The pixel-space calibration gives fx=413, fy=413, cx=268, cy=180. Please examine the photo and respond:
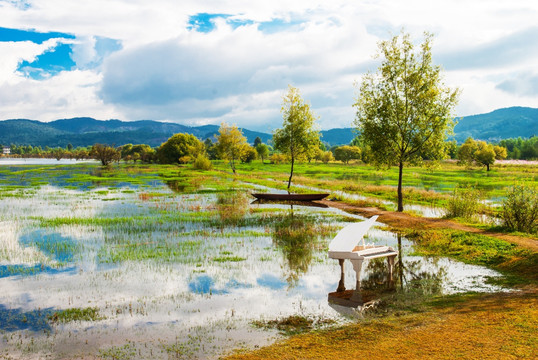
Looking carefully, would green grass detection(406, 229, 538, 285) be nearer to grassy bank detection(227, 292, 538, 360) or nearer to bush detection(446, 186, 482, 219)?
grassy bank detection(227, 292, 538, 360)

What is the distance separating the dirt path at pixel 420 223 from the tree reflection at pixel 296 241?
17.0 feet

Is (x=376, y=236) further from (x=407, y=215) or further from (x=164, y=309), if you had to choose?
(x=164, y=309)

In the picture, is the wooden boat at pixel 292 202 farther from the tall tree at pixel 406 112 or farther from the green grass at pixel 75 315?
the green grass at pixel 75 315

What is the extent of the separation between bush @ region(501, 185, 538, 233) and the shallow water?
676 cm

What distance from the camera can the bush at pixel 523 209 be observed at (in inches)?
914

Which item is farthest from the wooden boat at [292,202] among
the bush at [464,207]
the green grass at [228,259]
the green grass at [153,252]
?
the green grass at [228,259]

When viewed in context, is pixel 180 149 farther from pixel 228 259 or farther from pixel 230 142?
pixel 228 259

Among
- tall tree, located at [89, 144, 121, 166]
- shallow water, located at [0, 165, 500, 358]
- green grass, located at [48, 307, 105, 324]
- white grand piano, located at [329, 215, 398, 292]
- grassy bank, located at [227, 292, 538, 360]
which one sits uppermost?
tall tree, located at [89, 144, 121, 166]

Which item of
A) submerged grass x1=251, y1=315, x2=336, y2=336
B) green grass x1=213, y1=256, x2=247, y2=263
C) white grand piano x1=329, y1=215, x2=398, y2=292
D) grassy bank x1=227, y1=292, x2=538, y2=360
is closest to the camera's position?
grassy bank x1=227, y1=292, x2=538, y2=360

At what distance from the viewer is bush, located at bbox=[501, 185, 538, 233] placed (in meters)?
23.2

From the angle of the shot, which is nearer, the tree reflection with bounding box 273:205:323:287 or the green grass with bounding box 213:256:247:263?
the tree reflection with bounding box 273:205:323:287

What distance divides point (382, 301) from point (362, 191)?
128 ft

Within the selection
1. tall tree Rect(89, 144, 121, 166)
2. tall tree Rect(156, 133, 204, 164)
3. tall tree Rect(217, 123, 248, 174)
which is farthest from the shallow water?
tall tree Rect(156, 133, 204, 164)

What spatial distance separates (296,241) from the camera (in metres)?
23.5
